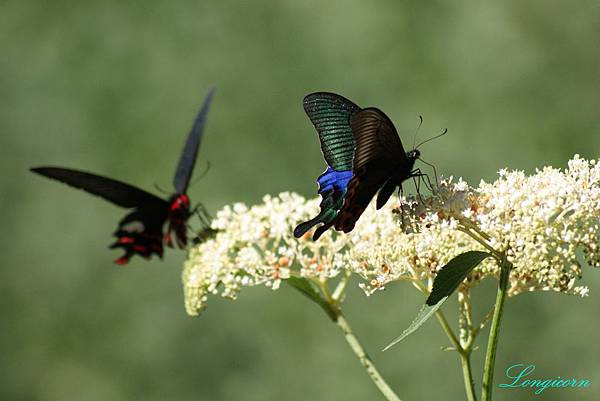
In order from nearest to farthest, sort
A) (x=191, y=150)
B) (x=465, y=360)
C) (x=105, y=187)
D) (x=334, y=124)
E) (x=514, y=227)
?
(x=514, y=227) → (x=465, y=360) → (x=334, y=124) → (x=105, y=187) → (x=191, y=150)

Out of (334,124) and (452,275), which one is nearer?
(452,275)

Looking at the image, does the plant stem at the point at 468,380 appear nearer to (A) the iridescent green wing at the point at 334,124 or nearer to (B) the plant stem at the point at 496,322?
(B) the plant stem at the point at 496,322

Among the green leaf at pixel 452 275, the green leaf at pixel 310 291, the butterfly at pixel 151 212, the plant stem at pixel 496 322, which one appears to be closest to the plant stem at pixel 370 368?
the green leaf at pixel 310 291

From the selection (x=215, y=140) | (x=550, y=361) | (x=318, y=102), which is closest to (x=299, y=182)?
(x=215, y=140)

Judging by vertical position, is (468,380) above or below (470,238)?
below

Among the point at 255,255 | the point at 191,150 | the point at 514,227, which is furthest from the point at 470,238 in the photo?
the point at 191,150

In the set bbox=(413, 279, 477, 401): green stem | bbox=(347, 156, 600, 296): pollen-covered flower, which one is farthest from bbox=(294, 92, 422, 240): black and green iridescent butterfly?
bbox=(413, 279, 477, 401): green stem

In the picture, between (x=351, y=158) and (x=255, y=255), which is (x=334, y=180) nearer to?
(x=351, y=158)
